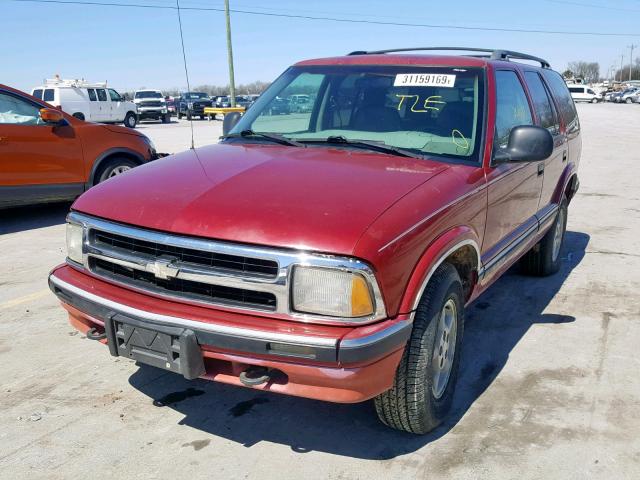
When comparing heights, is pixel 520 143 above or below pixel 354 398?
above

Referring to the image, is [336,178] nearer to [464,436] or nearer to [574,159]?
[464,436]

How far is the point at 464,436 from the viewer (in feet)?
10.3

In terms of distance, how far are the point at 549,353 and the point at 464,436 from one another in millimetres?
1312

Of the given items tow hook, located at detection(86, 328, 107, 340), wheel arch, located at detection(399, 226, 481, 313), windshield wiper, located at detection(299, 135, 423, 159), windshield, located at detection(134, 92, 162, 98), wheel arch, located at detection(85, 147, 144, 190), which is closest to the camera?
wheel arch, located at detection(399, 226, 481, 313)

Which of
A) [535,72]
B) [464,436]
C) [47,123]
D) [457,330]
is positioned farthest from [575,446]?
[47,123]

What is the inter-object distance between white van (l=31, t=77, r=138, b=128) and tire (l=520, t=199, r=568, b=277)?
24.9 m

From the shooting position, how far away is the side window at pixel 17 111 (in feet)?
24.2

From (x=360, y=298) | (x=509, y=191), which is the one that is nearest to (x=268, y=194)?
(x=360, y=298)

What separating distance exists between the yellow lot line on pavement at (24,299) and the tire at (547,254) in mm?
4242

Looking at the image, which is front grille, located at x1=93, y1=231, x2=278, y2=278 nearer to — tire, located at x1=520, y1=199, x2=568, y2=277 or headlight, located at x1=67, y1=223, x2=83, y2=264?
headlight, located at x1=67, y1=223, x2=83, y2=264

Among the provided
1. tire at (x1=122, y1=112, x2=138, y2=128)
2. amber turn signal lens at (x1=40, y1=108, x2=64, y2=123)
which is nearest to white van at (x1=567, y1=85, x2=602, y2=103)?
tire at (x1=122, y1=112, x2=138, y2=128)

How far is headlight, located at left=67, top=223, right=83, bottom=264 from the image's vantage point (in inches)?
127

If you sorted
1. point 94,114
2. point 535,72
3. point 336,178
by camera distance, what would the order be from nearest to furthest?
point 336,178 → point 535,72 → point 94,114

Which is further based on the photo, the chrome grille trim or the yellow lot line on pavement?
the yellow lot line on pavement
